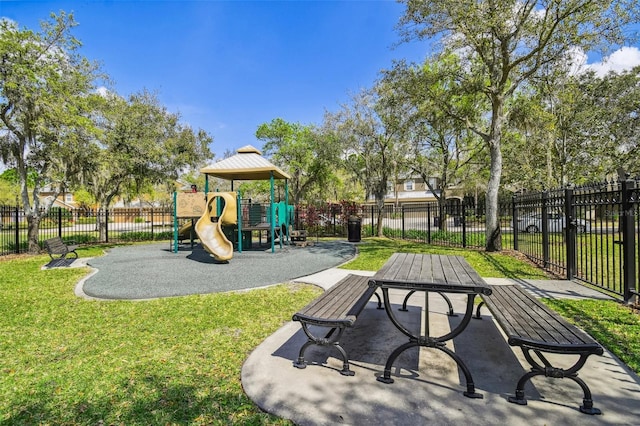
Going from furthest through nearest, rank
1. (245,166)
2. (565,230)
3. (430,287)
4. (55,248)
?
(245,166) → (55,248) → (565,230) → (430,287)

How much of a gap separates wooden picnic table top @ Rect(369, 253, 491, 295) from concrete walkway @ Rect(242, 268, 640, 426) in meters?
0.85

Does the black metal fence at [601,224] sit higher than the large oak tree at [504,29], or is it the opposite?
the large oak tree at [504,29]

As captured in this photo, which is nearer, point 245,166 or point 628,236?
point 628,236

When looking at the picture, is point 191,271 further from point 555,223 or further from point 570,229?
point 555,223

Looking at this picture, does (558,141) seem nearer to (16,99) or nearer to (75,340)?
(75,340)

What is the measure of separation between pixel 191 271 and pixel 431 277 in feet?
22.4

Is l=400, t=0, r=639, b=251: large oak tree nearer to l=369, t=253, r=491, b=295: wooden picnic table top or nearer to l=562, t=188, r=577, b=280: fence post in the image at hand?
l=562, t=188, r=577, b=280: fence post

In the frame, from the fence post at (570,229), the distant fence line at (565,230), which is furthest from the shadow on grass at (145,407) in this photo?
the fence post at (570,229)

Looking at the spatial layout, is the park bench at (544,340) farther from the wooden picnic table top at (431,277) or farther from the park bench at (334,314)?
the park bench at (334,314)

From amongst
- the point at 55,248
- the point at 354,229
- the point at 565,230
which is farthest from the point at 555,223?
the point at 55,248

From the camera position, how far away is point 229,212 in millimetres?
11047

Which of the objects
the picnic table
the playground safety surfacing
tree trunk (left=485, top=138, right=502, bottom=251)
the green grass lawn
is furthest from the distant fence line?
the playground safety surfacing

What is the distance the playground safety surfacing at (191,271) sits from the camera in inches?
251

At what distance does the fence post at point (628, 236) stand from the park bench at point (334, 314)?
4.12 meters
